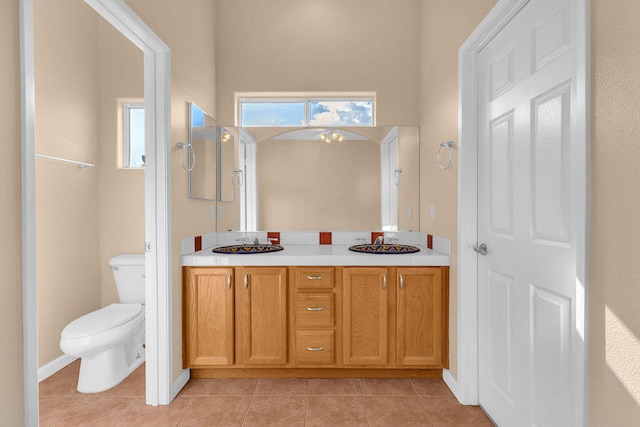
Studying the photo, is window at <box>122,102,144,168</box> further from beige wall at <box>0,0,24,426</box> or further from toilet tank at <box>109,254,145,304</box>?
beige wall at <box>0,0,24,426</box>

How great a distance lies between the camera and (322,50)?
9.66 feet

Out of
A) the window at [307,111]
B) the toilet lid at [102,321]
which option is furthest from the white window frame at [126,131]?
the toilet lid at [102,321]

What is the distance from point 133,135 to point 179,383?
211 centimetres

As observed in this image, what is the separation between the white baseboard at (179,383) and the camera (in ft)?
7.05

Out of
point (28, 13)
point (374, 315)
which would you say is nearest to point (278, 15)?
point (28, 13)

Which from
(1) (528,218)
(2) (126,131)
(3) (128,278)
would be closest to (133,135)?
(2) (126,131)

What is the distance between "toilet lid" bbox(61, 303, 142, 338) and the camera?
6.90ft

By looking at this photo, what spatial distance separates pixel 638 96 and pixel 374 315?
5.90 ft

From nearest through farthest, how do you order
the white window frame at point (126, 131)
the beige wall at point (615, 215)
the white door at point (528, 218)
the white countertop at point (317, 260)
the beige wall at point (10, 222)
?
the beige wall at point (615, 215) → the beige wall at point (10, 222) → the white door at point (528, 218) → the white countertop at point (317, 260) → the white window frame at point (126, 131)

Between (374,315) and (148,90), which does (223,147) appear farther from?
(374,315)

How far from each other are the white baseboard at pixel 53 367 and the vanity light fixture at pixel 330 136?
8.62 feet

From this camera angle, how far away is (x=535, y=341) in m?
1.50

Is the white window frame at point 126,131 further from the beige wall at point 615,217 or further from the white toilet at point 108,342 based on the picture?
the beige wall at point 615,217

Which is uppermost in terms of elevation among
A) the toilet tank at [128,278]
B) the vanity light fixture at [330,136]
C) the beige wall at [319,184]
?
the vanity light fixture at [330,136]
